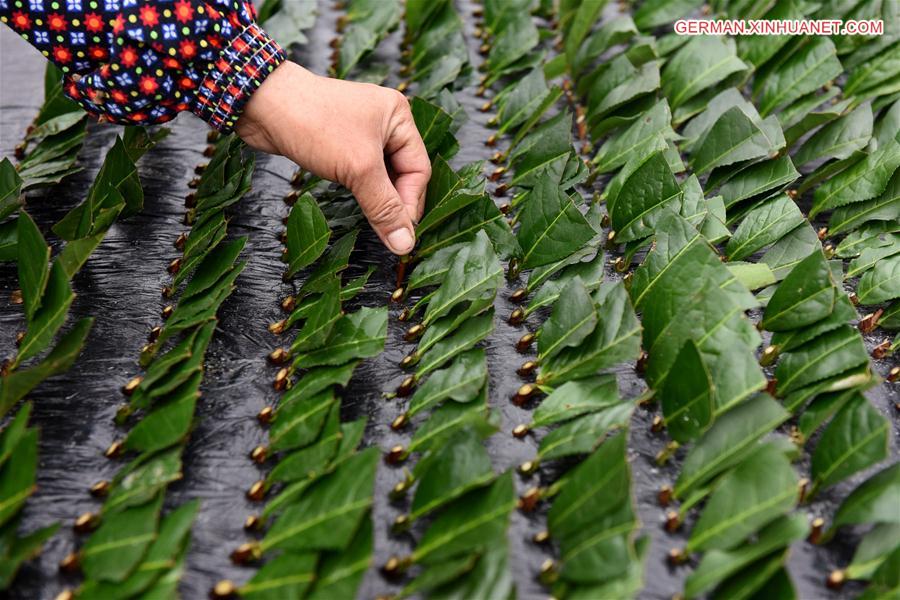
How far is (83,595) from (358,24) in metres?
1.13

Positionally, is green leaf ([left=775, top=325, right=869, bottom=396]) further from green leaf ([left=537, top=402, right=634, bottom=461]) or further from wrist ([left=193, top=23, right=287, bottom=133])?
wrist ([left=193, top=23, right=287, bottom=133])

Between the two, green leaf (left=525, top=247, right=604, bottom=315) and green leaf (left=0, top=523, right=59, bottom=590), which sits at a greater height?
green leaf (left=525, top=247, right=604, bottom=315)

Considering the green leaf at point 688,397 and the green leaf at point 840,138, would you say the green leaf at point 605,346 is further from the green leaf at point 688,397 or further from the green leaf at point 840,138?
the green leaf at point 840,138

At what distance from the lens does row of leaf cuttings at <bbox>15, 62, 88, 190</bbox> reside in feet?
3.77

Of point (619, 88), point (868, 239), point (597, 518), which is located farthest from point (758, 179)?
point (597, 518)

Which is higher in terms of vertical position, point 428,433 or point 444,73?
point 444,73

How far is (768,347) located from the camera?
96 cm

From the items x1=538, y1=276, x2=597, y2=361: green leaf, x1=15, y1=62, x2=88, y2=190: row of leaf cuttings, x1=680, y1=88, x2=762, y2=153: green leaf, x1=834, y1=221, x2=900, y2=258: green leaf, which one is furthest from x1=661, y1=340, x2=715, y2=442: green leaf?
x1=15, y1=62, x2=88, y2=190: row of leaf cuttings

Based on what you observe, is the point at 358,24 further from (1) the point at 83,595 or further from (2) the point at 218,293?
(1) the point at 83,595

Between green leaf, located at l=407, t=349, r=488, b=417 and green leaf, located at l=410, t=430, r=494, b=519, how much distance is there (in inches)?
3.2

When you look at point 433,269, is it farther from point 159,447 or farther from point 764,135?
point 764,135

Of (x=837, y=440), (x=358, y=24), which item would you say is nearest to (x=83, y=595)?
(x=837, y=440)

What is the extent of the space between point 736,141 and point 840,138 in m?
0.19

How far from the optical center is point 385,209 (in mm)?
982
